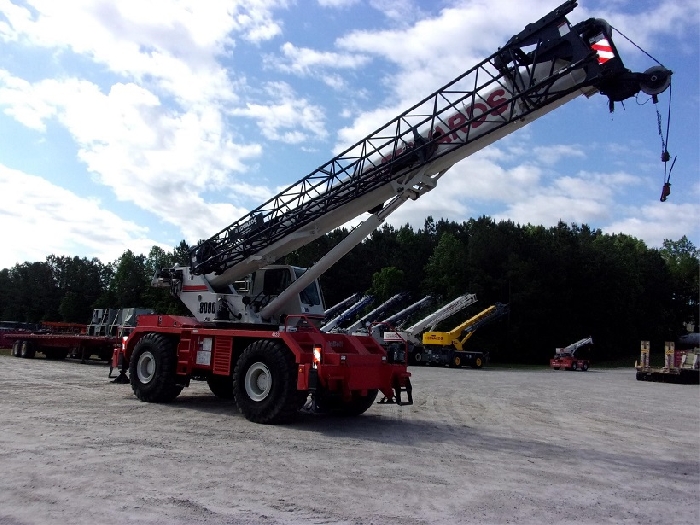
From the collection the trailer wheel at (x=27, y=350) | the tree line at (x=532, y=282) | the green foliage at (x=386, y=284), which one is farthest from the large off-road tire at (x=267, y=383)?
the green foliage at (x=386, y=284)

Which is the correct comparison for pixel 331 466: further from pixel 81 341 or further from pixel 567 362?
pixel 567 362

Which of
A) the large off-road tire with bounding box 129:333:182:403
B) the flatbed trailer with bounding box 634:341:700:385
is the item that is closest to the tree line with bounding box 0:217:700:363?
the flatbed trailer with bounding box 634:341:700:385

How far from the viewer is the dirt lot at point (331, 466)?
5699 millimetres

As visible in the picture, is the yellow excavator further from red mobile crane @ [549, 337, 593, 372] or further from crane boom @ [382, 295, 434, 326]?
red mobile crane @ [549, 337, 593, 372]

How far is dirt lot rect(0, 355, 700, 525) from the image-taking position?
5699 millimetres

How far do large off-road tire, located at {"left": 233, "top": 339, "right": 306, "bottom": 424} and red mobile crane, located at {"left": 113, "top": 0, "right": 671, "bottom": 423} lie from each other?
21mm

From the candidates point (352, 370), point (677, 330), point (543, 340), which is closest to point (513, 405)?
point (352, 370)

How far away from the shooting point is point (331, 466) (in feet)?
24.8

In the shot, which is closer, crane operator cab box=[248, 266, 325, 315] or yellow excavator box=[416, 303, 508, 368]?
crane operator cab box=[248, 266, 325, 315]

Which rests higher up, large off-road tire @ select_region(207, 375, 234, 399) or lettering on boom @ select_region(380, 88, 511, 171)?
lettering on boom @ select_region(380, 88, 511, 171)

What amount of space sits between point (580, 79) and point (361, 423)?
739 cm

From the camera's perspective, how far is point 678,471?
8.41 m

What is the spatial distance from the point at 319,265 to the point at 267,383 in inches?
117

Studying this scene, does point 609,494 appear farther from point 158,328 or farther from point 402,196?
point 158,328
